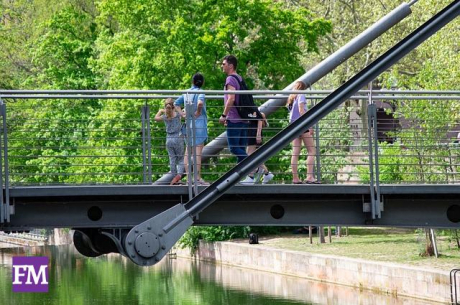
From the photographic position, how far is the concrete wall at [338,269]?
26750mm

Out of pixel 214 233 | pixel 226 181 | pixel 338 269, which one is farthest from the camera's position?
pixel 214 233

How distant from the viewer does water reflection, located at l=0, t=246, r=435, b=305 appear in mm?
31703

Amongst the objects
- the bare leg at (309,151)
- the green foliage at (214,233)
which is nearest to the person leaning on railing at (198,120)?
the bare leg at (309,151)

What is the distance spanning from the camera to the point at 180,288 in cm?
3659

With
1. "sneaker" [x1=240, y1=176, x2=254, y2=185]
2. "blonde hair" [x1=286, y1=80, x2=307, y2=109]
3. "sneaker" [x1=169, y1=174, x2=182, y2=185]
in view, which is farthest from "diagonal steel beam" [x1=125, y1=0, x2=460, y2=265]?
"blonde hair" [x1=286, y1=80, x2=307, y2=109]

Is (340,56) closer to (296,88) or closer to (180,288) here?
(296,88)

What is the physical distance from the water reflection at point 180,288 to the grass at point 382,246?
127 centimetres

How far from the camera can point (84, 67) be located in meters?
52.8

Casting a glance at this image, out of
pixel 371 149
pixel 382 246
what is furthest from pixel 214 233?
pixel 371 149

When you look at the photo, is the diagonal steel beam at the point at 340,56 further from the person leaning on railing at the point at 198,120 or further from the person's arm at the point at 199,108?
the person's arm at the point at 199,108

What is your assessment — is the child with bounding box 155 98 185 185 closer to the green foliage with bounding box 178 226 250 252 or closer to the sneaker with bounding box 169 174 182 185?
the sneaker with bounding box 169 174 182 185

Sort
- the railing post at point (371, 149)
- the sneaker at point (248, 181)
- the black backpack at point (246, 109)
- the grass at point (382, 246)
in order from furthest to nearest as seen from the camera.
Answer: the grass at point (382, 246) → the black backpack at point (246, 109) → the sneaker at point (248, 181) → the railing post at point (371, 149)

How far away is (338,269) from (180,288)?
19.9ft

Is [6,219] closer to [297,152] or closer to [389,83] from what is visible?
[297,152]
